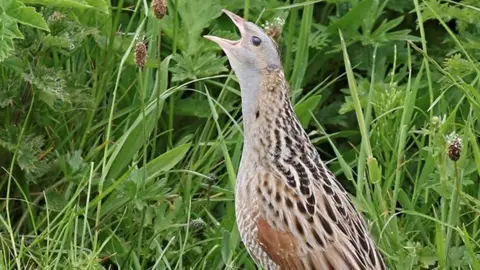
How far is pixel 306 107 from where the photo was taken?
5.04m

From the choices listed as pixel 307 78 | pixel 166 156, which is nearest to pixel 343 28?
pixel 307 78

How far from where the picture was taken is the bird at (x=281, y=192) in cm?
400

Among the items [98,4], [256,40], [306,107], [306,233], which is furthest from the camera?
[306,107]

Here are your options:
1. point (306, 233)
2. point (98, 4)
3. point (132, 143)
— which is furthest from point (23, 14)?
point (306, 233)

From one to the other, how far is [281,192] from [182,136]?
1.23m

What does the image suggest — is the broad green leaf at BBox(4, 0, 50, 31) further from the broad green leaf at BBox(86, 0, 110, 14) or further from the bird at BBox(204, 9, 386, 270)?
the bird at BBox(204, 9, 386, 270)

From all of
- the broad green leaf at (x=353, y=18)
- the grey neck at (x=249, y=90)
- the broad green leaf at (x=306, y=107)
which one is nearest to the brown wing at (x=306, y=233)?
the grey neck at (x=249, y=90)

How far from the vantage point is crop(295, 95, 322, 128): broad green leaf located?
5.02 meters

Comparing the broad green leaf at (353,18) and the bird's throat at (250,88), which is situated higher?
the bird's throat at (250,88)

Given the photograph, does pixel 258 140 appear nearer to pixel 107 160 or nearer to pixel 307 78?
pixel 107 160

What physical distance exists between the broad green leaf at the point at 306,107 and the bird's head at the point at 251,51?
0.80 metres

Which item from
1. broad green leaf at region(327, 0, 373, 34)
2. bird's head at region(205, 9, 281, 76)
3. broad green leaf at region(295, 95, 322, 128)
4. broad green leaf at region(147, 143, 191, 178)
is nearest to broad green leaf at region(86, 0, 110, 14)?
bird's head at region(205, 9, 281, 76)

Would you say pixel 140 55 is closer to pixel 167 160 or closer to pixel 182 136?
pixel 167 160

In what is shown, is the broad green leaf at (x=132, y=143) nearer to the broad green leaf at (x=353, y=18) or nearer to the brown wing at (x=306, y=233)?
the brown wing at (x=306, y=233)
